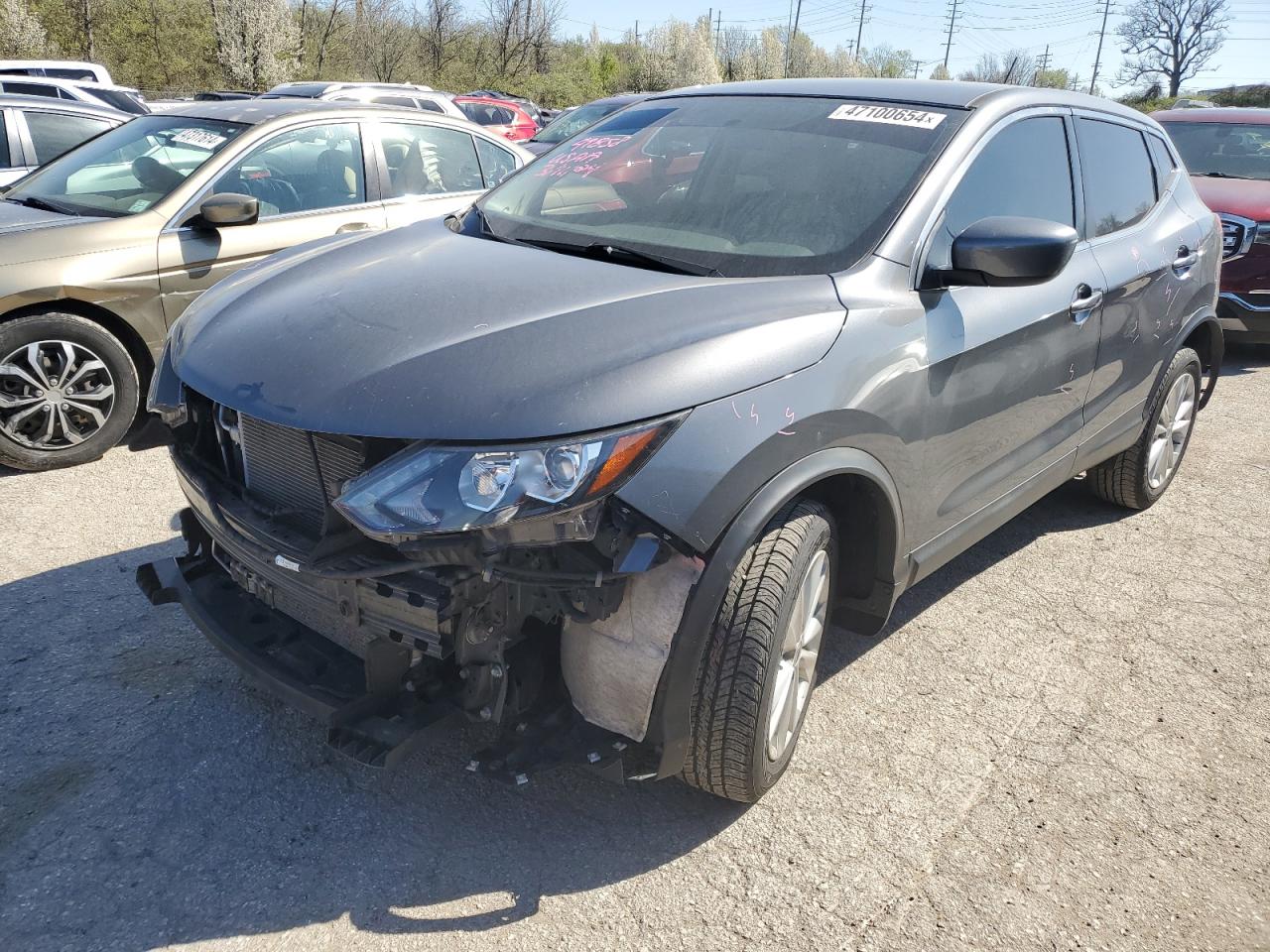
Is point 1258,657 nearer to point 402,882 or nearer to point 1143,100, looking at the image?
point 402,882

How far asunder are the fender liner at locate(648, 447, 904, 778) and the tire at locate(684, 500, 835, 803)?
6 cm

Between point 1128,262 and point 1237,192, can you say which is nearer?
point 1128,262

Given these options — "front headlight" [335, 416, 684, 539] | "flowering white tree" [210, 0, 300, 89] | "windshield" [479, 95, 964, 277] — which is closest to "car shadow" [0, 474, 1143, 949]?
"front headlight" [335, 416, 684, 539]

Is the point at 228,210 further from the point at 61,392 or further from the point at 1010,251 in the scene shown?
the point at 1010,251

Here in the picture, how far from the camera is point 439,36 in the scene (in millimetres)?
50562

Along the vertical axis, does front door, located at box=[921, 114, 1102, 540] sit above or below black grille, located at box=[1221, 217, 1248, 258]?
above

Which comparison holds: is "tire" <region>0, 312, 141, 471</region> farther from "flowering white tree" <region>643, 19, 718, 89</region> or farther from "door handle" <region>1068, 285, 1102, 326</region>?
Result: "flowering white tree" <region>643, 19, 718, 89</region>

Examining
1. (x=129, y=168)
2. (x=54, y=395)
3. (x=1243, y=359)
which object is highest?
(x=129, y=168)

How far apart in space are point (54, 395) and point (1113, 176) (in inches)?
185

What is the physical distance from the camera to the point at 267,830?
252 centimetres

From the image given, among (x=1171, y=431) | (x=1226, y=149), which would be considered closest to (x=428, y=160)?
(x=1171, y=431)

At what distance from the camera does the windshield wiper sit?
5.15m

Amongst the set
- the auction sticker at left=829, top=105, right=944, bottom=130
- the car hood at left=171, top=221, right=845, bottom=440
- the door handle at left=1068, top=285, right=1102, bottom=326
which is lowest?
the door handle at left=1068, top=285, right=1102, bottom=326

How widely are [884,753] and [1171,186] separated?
313cm
